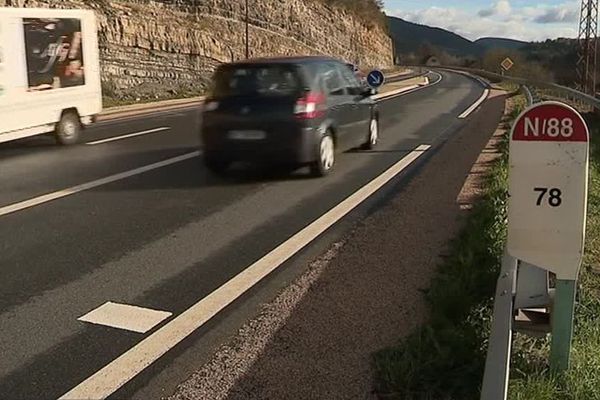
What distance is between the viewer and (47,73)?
13781 millimetres

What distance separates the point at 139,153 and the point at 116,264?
279 inches

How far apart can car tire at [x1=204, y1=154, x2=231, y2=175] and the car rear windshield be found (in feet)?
3.02

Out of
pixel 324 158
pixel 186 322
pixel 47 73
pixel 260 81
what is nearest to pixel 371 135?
pixel 324 158

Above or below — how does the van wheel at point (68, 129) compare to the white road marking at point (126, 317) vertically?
above

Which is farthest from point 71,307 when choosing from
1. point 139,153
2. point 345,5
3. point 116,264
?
point 345,5

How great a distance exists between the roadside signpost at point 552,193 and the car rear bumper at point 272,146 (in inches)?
266

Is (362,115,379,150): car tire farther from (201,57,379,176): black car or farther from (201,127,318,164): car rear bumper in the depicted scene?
(201,127,318,164): car rear bumper

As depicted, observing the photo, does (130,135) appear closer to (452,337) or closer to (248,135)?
(248,135)

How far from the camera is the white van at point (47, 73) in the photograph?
1294 cm

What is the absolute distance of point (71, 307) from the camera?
507cm

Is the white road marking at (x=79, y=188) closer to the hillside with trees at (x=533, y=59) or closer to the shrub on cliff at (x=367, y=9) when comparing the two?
the hillside with trees at (x=533, y=59)

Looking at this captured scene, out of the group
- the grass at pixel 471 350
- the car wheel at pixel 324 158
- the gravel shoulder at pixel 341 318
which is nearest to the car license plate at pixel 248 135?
the car wheel at pixel 324 158

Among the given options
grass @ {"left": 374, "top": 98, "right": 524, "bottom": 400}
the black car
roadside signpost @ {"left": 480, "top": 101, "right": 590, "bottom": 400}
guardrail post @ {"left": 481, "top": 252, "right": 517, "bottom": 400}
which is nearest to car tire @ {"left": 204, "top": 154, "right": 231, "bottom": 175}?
the black car

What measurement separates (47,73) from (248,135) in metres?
5.79
